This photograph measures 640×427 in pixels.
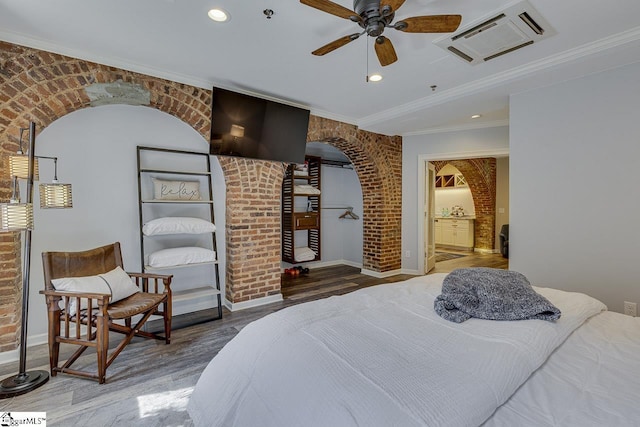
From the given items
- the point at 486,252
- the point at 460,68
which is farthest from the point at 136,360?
the point at 486,252

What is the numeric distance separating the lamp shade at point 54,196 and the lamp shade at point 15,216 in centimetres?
21

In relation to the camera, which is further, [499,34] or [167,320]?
[167,320]

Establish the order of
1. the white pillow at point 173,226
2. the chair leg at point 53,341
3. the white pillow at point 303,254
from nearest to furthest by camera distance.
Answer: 1. the chair leg at point 53,341
2. the white pillow at point 173,226
3. the white pillow at point 303,254

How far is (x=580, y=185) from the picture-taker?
282 cm

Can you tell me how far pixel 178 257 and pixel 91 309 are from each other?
0.95 meters

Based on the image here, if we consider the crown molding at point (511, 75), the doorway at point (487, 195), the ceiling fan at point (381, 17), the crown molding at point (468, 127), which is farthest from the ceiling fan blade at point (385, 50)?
the doorway at point (487, 195)

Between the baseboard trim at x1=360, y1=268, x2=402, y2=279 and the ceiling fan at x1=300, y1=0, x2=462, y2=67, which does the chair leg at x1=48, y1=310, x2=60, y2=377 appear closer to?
the ceiling fan at x1=300, y1=0, x2=462, y2=67

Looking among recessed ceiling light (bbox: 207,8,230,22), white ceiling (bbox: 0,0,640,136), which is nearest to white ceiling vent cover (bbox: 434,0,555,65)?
white ceiling (bbox: 0,0,640,136)

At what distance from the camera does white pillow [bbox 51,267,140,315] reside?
2.23 meters

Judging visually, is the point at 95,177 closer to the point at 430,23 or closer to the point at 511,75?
the point at 430,23

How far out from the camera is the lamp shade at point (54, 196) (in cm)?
217

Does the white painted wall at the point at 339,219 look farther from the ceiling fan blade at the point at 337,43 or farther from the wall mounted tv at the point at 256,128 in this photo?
the ceiling fan blade at the point at 337,43

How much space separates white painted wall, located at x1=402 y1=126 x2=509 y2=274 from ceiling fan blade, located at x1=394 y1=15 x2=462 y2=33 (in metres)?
3.30

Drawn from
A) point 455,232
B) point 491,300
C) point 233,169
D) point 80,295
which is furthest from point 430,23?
point 455,232
